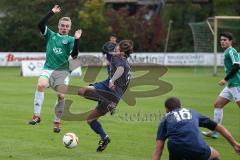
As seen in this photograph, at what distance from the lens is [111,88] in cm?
1273

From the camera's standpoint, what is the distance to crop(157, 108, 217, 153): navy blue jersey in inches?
350

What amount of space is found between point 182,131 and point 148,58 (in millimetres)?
38245

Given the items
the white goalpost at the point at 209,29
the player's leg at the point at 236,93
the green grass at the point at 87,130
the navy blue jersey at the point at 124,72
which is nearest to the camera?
the green grass at the point at 87,130

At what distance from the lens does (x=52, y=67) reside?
1482 cm

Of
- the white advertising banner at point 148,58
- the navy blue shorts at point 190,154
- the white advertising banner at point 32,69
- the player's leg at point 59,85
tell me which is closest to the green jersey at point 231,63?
the player's leg at point 59,85

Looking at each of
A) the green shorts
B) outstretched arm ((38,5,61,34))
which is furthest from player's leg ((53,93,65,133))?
outstretched arm ((38,5,61,34))

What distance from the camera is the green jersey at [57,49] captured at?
14.7m

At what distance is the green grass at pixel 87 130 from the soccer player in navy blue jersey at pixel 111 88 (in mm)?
456

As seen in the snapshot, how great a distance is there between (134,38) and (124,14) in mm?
2175

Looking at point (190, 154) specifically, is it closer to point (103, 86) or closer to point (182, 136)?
point (182, 136)

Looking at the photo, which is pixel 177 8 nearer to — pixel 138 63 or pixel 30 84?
pixel 138 63

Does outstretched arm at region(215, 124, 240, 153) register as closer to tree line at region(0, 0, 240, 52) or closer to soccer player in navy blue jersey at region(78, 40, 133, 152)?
soccer player in navy blue jersey at region(78, 40, 133, 152)

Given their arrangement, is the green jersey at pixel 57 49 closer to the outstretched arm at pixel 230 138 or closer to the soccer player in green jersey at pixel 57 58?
the soccer player in green jersey at pixel 57 58

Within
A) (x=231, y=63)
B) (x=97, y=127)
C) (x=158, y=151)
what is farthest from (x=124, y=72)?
(x=158, y=151)
